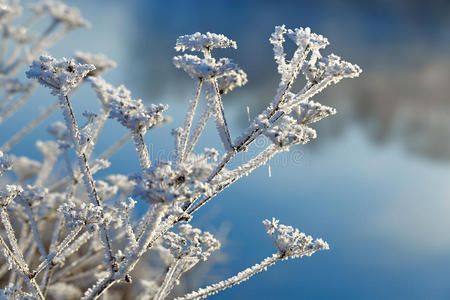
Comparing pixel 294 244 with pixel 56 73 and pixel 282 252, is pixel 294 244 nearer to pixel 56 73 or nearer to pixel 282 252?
pixel 282 252

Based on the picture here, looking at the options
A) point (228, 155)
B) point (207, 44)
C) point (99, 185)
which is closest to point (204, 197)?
point (228, 155)

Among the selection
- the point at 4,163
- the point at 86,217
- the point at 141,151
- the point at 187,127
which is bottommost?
the point at 86,217

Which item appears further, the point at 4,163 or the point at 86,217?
the point at 4,163

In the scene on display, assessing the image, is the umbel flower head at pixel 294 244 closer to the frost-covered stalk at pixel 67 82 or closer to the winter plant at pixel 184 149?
the winter plant at pixel 184 149

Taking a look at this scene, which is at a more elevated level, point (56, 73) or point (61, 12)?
point (61, 12)

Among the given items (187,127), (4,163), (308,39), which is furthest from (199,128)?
(4,163)

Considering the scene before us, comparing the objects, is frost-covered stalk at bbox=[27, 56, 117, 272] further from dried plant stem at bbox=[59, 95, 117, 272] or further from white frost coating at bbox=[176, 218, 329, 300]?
white frost coating at bbox=[176, 218, 329, 300]

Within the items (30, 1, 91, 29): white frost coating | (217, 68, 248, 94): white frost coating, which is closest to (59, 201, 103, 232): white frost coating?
(217, 68, 248, 94): white frost coating

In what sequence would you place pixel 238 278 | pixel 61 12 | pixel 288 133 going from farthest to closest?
pixel 61 12
pixel 238 278
pixel 288 133
